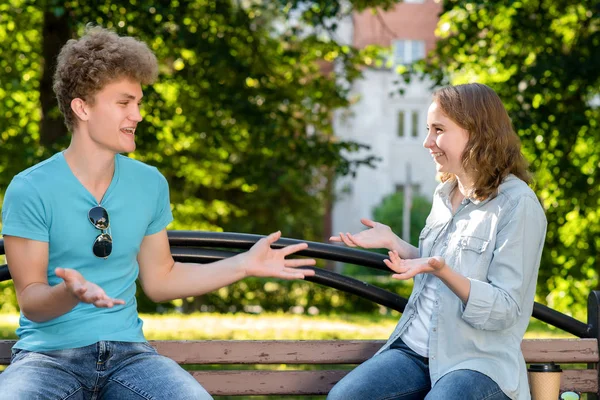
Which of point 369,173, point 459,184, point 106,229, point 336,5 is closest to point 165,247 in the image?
point 106,229

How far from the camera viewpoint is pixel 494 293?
2898 mm

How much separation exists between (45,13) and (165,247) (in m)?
9.53

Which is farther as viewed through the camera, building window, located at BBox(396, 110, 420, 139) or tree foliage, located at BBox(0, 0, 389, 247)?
building window, located at BBox(396, 110, 420, 139)

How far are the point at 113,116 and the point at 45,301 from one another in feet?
2.16

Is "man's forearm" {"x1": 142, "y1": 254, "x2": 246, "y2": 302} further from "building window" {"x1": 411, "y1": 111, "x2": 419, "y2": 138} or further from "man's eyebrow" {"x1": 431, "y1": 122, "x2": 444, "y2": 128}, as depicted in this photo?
"building window" {"x1": 411, "y1": 111, "x2": 419, "y2": 138}

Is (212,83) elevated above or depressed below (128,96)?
below

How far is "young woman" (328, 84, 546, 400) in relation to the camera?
2928 millimetres

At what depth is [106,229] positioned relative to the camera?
2857mm

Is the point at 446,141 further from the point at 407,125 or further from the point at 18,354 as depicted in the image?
the point at 407,125

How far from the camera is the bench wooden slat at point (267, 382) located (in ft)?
10.7

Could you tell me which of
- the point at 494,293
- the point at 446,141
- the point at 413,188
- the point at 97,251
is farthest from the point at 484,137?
the point at 413,188

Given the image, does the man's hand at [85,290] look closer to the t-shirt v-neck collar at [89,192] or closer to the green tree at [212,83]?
the t-shirt v-neck collar at [89,192]

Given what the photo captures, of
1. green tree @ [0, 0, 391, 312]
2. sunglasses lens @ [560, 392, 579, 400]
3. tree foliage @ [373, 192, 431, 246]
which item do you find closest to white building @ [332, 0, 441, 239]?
tree foliage @ [373, 192, 431, 246]

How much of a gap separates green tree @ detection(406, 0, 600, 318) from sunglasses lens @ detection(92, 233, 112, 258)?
320 inches
